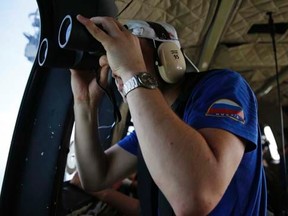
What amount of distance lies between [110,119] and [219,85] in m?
1.32

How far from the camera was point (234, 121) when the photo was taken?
79cm

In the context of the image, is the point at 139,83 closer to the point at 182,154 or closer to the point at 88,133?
the point at 182,154

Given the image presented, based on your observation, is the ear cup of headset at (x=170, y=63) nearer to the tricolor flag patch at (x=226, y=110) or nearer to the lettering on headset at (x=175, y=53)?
the lettering on headset at (x=175, y=53)

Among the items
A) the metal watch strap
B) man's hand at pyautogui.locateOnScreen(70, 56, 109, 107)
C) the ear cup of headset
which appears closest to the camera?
the metal watch strap

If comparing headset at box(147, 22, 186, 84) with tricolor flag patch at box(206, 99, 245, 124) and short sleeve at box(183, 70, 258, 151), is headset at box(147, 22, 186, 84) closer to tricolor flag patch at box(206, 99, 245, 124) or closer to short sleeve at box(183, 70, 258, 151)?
short sleeve at box(183, 70, 258, 151)

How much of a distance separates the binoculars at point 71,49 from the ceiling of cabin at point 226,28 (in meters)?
0.80

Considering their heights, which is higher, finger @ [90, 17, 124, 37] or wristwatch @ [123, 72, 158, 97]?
finger @ [90, 17, 124, 37]

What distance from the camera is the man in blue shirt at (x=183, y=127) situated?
27.8 inches

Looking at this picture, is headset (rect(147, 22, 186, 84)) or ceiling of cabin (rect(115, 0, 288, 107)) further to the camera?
ceiling of cabin (rect(115, 0, 288, 107))

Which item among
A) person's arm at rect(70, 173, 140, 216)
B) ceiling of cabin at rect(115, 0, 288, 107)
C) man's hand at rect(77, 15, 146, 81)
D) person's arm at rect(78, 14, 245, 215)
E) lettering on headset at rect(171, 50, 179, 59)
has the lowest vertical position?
person's arm at rect(70, 173, 140, 216)

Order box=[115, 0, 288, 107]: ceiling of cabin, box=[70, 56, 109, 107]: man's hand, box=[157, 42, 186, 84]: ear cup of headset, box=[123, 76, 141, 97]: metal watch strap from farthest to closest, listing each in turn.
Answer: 1. box=[115, 0, 288, 107]: ceiling of cabin
2. box=[70, 56, 109, 107]: man's hand
3. box=[157, 42, 186, 84]: ear cup of headset
4. box=[123, 76, 141, 97]: metal watch strap

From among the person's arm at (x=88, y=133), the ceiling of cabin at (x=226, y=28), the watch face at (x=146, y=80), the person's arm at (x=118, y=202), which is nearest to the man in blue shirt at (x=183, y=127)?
the watch face at (x=146, y=80)

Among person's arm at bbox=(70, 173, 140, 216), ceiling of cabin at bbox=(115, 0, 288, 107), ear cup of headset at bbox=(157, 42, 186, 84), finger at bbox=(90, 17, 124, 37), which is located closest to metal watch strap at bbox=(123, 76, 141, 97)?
finger at bbox=(90, 17, 124, 37)

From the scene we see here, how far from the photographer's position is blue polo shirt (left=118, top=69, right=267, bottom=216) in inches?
31.5
